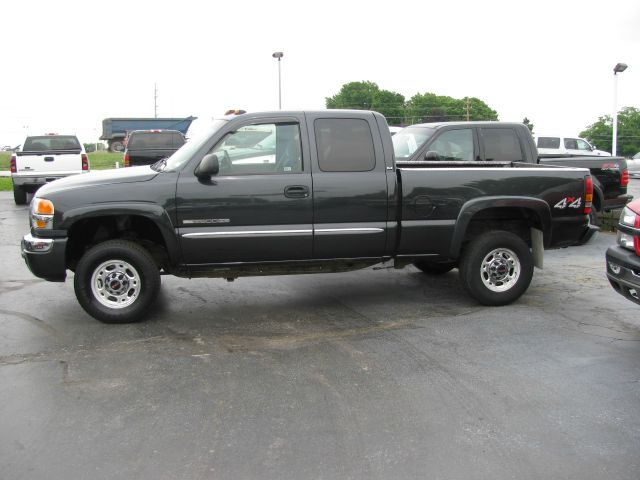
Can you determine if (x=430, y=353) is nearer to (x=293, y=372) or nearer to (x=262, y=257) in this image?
(x=293, y=372)

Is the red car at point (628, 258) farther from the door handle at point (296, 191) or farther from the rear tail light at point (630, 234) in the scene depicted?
the door handle at point (296, 191)

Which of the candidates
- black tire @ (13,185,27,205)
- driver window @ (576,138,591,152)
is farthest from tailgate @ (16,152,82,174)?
driver window @ (576,138,591,152)

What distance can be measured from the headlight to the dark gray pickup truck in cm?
1

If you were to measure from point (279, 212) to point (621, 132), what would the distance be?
259ft

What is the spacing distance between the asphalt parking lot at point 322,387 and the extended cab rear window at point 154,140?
30.4 feet

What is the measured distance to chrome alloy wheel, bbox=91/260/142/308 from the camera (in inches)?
227

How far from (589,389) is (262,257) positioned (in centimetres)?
302

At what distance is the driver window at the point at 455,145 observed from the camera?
31.4 feet

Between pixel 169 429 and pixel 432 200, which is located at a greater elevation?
pixel 432 200

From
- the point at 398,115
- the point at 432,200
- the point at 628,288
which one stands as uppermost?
the point at 398,115

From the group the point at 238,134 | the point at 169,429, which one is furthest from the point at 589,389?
the point at 238,134

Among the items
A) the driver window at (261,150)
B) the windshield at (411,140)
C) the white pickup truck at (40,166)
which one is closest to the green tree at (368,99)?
the white pickup truck at (40,166)

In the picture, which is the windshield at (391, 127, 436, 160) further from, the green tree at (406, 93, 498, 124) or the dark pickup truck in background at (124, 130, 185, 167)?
the green tree at (406, 93, 498, 124)

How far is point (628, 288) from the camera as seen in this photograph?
16.5 ft
